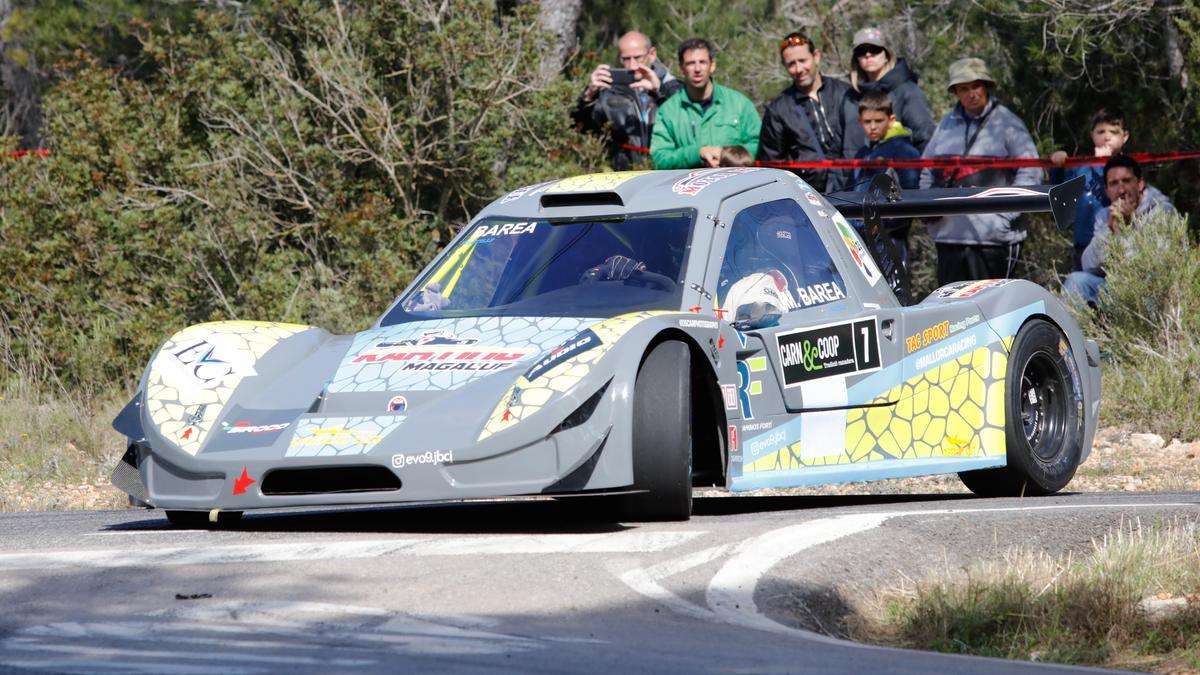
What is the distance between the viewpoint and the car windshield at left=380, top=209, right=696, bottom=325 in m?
7.96

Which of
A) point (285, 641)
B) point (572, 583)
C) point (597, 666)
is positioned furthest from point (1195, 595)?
point (285, 641)

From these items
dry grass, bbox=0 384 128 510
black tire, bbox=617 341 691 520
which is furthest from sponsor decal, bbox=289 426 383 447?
dry grass, bbox=0 384 128 510

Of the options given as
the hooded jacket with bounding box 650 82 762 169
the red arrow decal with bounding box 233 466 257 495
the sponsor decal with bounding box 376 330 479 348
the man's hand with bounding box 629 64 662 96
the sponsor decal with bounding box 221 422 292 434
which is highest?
the man's hand with bounding box 629 64 662 96

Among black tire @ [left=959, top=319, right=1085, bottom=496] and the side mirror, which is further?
black tire @ [left=959, top=319, right=1085, bottom=496]

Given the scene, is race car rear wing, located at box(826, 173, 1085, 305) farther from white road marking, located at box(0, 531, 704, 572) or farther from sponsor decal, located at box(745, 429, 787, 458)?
white road marking, located at box(0, 531, 704, 572)

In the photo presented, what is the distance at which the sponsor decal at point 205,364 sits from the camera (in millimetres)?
7535

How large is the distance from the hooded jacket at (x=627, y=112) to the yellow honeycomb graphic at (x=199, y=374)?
21.7ft

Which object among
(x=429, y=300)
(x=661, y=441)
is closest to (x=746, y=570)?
(x=661, y=441)

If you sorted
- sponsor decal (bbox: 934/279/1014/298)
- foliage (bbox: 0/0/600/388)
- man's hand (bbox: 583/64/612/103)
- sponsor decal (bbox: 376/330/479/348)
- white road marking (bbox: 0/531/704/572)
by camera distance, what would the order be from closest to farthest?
white road marking (bbox: 0/531/704/572) → sponsor decal (bbox: 376/330/479/348) → sponsor decal (bbox: 934/279/1014/298) → man's hand (bbox: 583/64/612/103) → foliage (bbox: 0/0/600/388)

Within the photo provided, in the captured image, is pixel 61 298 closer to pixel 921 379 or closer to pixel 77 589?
pixel 921 379

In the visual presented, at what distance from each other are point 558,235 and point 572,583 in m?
3.14

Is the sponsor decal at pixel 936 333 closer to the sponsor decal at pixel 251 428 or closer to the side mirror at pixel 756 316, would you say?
the side mirror at pixel 756 316

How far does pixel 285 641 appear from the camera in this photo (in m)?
4.75

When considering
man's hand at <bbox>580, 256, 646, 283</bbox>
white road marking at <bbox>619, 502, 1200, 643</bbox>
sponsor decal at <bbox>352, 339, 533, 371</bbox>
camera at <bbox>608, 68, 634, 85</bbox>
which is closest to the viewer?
white road marking at <bbox>619, 502, 1200, 643</bbox>
